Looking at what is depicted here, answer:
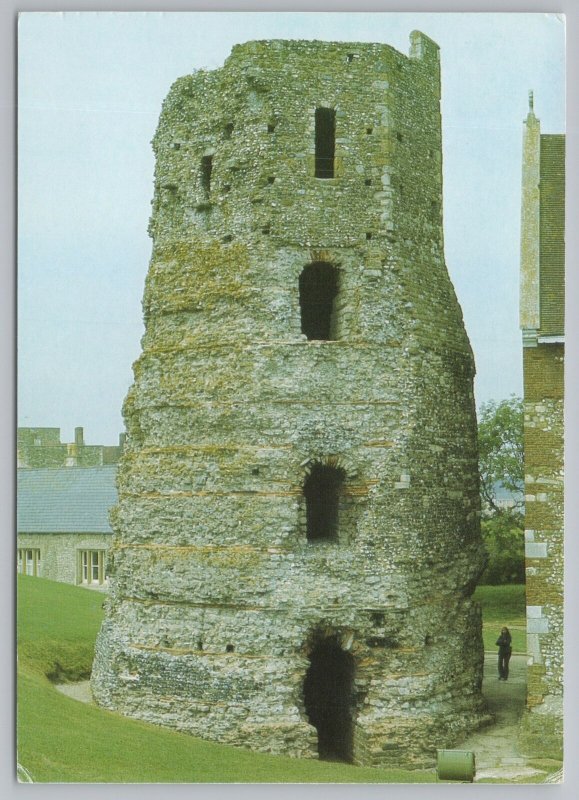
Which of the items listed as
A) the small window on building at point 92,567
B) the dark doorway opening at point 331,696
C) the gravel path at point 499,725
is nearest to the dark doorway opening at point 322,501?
the dark doorway opening at point 331,696

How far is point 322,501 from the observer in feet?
67.5

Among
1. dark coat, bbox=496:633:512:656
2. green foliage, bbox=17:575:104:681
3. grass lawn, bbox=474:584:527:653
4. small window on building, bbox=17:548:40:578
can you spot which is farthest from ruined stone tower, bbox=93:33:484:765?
small window on building, bbox=17:548:40:578

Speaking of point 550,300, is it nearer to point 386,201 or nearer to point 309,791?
point 386,201

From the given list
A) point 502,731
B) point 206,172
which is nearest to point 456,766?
point 502,731

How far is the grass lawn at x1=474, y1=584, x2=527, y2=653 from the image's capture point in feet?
72.3

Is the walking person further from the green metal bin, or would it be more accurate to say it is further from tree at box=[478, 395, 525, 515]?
the green metal bin

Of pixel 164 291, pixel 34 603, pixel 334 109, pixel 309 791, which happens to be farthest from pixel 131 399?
pixel 309 791

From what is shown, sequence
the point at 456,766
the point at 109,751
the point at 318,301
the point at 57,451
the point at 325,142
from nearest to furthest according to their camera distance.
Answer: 1. the point at 456,766
2. the point at 109,751
3. the point at 57,451
4. the point at 325,142
5. the point at 318,301

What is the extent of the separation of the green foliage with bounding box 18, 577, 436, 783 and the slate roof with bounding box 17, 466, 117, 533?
0.88m

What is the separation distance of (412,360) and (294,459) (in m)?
2.18

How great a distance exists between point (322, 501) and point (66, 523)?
392cm

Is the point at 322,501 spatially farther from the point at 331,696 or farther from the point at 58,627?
the point at 58,627

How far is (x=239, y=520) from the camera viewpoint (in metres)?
19.7

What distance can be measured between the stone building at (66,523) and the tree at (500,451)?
554 centimetres
